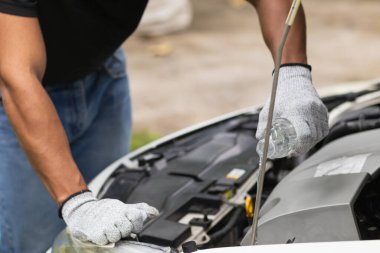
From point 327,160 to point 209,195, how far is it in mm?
343

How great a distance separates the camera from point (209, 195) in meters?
1.90

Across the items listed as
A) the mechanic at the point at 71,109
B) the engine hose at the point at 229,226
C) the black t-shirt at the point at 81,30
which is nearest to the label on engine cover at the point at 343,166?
the mechanic at the point at 71,109

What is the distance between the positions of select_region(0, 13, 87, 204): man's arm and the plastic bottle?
529 mm

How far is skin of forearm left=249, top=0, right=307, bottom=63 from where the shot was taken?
5.98 feet

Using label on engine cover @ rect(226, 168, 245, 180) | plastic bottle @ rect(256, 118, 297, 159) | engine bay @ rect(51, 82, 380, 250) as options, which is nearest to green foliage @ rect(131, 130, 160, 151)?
engine bay @ rect(51, 82, 380, 250)

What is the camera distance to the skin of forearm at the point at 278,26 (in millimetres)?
1824

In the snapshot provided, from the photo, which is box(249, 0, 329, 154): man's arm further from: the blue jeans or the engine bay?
the blue jeans

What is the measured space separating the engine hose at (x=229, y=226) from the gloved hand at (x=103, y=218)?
195 millimetres

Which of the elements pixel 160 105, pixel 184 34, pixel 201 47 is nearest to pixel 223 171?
pixel 160 105

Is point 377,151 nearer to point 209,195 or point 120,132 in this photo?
point 209,195

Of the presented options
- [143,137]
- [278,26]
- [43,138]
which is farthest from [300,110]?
[143,137]

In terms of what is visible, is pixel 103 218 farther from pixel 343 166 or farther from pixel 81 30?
pixel 81 30

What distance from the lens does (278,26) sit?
1.90 m

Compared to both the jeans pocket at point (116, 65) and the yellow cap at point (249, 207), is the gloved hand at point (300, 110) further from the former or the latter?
the jeans pocket at point (116, 65)
